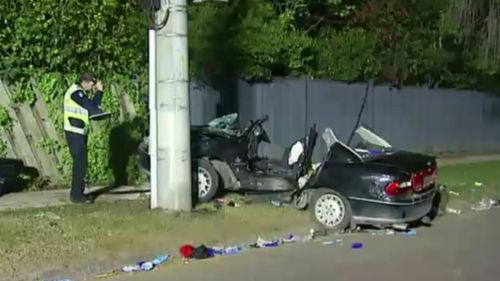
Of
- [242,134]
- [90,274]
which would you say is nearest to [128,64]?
[242,134]

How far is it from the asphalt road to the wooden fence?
15.7ft

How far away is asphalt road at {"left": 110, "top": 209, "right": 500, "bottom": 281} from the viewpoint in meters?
8.89

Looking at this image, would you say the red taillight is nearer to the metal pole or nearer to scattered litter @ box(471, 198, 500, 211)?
scattered litter @ box(471, 198, 500, 211)

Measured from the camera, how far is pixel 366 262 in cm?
967

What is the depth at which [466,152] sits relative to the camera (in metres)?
24.3

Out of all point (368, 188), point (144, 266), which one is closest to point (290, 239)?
point (368, 188)

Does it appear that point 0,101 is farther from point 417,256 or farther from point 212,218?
point 417,256

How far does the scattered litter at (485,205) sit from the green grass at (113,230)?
3.77m

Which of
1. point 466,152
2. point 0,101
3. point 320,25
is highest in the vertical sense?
point 320,25

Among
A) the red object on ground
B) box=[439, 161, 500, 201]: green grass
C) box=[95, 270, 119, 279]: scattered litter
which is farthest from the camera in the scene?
box=[439, 161, 500, 201]: green grass

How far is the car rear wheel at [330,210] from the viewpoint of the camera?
11.3m

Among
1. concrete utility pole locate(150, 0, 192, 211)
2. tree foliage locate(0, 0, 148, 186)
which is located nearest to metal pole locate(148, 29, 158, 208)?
concrete utility pole locate(150, 0, 192, 211)

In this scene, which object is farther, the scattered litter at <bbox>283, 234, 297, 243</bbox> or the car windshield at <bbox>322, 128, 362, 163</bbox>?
the car windshield at <bbox>322, 128, 362, 163</bbox>

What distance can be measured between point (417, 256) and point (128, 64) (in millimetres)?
6583
